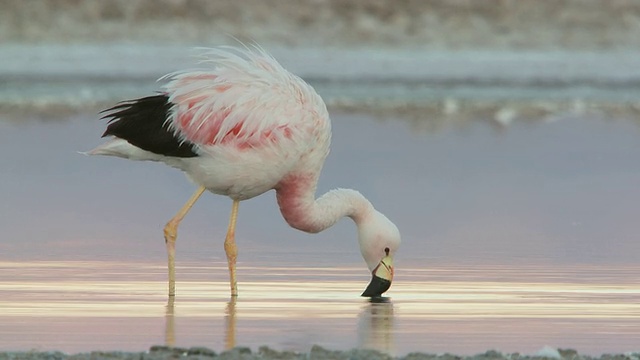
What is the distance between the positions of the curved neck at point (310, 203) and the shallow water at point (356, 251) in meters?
0.26

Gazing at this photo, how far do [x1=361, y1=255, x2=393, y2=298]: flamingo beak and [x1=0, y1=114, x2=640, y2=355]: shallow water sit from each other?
8cm

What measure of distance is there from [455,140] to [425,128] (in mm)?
941

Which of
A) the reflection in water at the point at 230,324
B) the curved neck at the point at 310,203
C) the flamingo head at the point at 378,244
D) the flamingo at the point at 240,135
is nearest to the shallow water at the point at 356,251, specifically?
the reflection in water at the point at 230,324

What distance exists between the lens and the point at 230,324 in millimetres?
7336

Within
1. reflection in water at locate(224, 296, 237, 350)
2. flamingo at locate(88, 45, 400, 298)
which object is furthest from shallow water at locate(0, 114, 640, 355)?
flamingo at locate(88, 45, 400, 298)

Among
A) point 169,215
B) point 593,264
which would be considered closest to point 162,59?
point 169,215

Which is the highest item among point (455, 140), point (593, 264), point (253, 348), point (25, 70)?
point (25, 70)

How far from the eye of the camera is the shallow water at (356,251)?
720 cm

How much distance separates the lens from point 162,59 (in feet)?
75.3

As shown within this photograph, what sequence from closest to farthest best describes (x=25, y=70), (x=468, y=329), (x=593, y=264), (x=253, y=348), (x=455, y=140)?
(x=253, y=348) < (x=468, y=329) < (x=593, y=264) < (x=455, y=140) < (x=25, y=70)

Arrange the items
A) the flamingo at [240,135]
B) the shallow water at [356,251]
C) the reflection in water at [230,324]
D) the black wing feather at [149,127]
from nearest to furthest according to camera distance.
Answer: the reflection in water at [230,324] < the shallow water at [356,251] < the black wing feather at [149,127] < the flamingo at [240,135]

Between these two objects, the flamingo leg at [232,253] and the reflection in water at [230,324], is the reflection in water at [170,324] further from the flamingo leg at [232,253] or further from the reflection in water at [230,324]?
the flamingo leg at [232,253]

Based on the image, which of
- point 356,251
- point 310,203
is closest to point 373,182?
point 356,251

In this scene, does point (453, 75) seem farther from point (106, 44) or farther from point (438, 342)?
point (438, 342)
